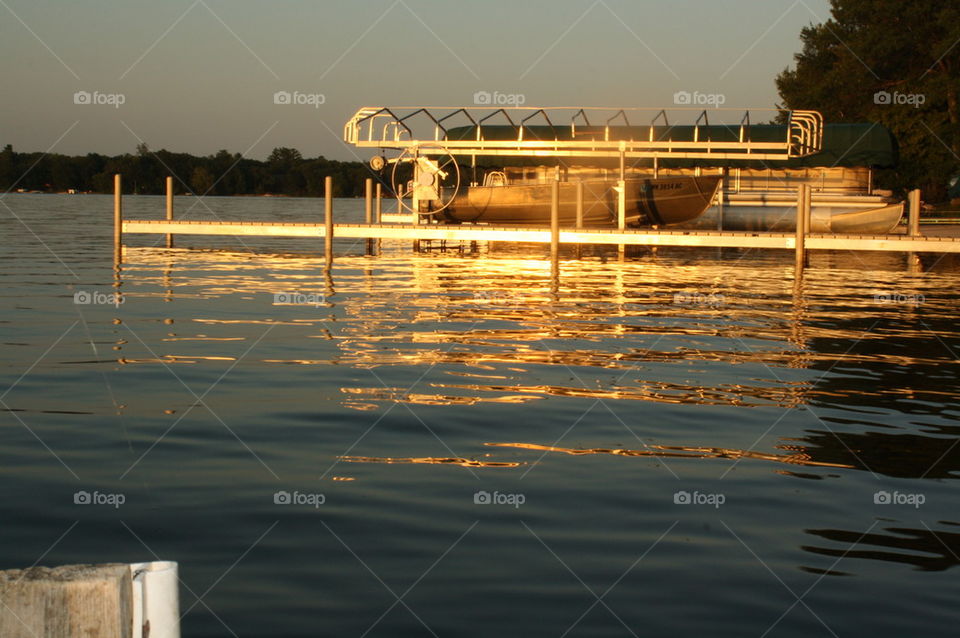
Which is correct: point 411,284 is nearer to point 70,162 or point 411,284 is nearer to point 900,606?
point 900,606

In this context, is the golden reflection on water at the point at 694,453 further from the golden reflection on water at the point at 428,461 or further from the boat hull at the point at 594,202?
the boat hull at the point at 594,202

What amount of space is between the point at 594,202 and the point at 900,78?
37.1 metres

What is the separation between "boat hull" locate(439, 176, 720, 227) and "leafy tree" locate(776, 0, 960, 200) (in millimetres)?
20618

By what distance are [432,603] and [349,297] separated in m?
16.2

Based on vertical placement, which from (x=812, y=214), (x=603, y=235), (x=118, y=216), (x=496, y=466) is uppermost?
(x=812, y=214)

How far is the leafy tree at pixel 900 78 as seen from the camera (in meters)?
58.5

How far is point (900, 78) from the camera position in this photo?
66000 mm

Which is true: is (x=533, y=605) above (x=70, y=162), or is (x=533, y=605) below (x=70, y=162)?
below

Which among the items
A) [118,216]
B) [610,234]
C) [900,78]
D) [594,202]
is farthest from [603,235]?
[900,78]

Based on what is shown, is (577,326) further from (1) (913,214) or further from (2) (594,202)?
(2) (594,202)

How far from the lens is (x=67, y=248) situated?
3784 centimetres

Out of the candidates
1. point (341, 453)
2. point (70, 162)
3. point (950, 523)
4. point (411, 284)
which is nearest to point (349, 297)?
point (411, 284)

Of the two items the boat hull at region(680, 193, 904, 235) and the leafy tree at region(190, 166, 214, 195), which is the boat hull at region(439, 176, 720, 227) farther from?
the leafy tree at region(190, 166, 214, 195)

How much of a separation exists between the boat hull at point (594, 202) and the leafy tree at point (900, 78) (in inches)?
812
